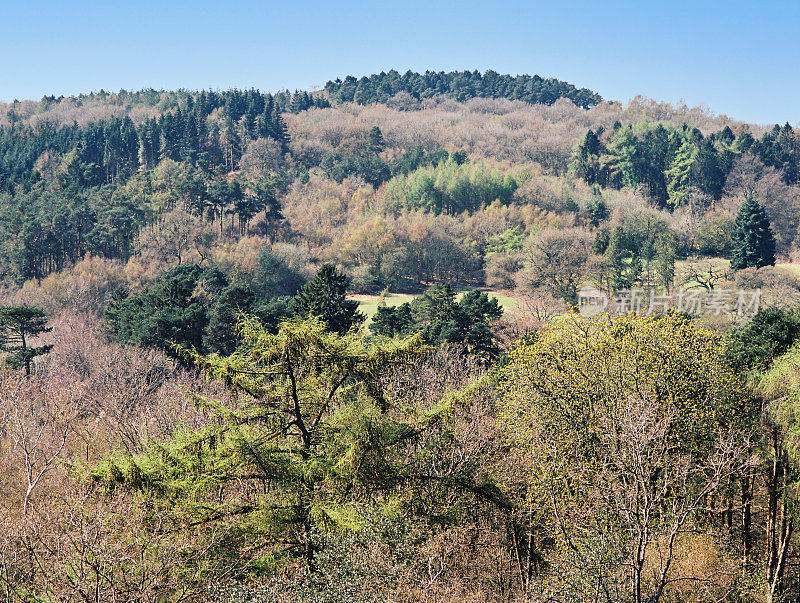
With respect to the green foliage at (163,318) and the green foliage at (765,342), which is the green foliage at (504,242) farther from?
the green foliage at (765,342)

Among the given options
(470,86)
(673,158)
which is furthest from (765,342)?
(470,86)

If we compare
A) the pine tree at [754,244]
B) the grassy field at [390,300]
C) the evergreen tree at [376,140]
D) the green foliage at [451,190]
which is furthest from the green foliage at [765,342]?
the evergreen tree at [376,140]

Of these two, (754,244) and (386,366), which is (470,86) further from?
(386,366)

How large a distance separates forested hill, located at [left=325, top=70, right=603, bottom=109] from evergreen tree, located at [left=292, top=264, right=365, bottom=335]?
374 feet

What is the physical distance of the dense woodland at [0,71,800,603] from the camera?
13.1 meters

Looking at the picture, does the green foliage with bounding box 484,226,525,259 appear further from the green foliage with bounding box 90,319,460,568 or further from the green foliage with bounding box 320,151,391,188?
the green foliage with bounding box 90,319,460,568

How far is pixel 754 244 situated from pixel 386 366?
175 ft

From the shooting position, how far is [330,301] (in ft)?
130

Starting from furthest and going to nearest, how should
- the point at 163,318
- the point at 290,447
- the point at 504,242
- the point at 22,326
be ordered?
the point at 504,242 → the point at 22,326 → the point at 163,318 → the point at 290,447

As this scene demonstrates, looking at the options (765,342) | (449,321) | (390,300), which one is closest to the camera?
(765,342)

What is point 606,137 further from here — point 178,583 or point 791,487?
point 178,583

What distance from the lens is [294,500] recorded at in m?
14.3

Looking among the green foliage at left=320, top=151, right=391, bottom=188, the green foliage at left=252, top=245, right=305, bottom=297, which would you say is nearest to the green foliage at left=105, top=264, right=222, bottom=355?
the green foliage at left=252, top=245, right=305, bottom=297

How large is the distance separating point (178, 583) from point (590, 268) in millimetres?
50311
